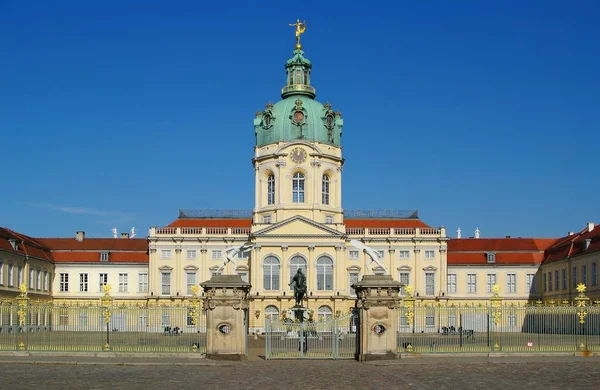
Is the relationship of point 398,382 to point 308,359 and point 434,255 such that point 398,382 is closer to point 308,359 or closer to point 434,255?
point 308,359

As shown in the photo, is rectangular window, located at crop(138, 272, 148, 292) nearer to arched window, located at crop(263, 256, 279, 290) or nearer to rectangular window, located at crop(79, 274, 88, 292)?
rectangular window, located at crop(79, 274, 88, 292)

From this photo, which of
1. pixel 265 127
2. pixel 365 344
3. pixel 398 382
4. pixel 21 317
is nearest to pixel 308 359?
pixel 365 344

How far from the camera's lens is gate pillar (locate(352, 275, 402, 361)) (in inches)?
1374

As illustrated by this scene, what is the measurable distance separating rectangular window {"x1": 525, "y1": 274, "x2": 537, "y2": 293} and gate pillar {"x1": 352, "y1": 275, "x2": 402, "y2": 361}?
216 feet

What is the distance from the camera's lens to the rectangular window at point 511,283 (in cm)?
9762

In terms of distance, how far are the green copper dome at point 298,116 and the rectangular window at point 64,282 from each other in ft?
85.2

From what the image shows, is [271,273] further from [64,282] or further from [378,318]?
[378,318]

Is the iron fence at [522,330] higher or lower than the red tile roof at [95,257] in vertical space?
lower

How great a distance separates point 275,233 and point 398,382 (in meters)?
62.4

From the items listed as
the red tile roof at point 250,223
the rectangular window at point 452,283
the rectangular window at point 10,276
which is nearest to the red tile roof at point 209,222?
the red tile roof at point 250,223

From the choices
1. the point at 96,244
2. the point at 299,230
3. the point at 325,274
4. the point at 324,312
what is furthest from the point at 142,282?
the point at 324,312

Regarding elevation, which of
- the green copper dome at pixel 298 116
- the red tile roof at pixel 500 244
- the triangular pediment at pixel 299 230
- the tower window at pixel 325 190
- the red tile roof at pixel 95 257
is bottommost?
the red tile roof at pixel 95 257

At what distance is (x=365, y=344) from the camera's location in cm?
3488

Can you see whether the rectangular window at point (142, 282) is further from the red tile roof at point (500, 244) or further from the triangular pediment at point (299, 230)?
the red tile roof at point (500, 244)
